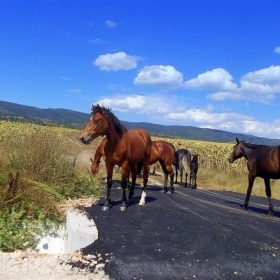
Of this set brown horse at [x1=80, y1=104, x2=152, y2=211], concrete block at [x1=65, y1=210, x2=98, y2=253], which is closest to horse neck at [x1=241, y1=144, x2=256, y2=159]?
brown horse at [x1=80, y1=104, x2=152, y2=211]

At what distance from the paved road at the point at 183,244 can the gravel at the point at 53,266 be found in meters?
0.17

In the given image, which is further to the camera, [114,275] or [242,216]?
[242,216]

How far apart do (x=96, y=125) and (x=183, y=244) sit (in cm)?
310

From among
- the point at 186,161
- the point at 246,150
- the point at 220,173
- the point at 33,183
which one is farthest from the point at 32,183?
the point at 220,173

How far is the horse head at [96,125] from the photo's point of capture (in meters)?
→ 6.98

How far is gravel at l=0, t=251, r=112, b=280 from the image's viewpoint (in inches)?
173

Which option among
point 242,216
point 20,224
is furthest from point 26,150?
point 242,216

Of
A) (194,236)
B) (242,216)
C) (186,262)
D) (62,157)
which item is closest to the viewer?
(186,262)

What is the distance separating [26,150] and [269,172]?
6743 mm

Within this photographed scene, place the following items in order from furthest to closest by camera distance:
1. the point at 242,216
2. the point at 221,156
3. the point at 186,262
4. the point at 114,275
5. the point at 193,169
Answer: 1. the point at 221,156
2. the point at 193,169
3. the point at 242,216
4. the point at 186,262
5. the point at 114,275

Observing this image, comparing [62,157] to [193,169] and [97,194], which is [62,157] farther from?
[193,169]

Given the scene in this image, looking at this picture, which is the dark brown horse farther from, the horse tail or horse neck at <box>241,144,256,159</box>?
the horse tail

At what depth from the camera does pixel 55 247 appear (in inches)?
244

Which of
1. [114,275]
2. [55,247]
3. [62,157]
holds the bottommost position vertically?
[55,247]
